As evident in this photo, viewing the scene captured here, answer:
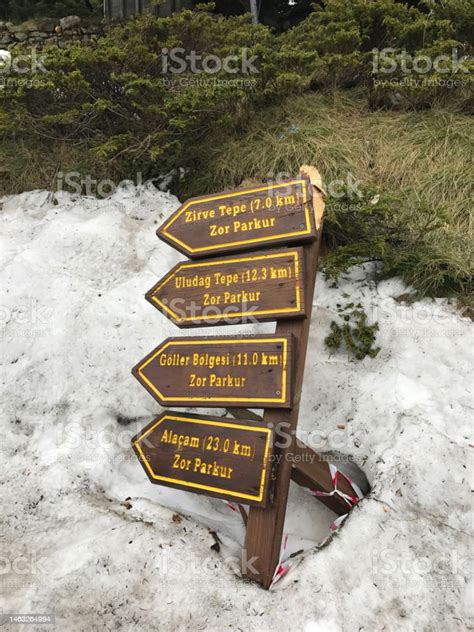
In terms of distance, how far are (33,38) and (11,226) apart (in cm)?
473

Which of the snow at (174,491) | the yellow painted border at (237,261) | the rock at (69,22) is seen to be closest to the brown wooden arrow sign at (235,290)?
the yellow painted border at (237,261)

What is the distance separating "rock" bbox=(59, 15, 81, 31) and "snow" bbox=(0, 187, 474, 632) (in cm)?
519

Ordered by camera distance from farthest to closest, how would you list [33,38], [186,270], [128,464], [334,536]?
[33,38], [128,464], [186,270], [334,536]

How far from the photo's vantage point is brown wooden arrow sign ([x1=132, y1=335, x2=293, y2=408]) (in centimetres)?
231

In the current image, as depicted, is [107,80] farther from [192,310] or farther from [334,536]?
[334,536]

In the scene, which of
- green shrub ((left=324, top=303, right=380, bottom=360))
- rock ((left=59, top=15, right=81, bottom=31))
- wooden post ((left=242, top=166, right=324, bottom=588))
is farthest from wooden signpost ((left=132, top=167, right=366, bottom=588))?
rock ((left=59, top=15, right=81, bottom=31))

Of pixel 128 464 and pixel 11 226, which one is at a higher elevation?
pixel 11 226

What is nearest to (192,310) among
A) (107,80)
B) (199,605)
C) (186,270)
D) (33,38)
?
(186,270)

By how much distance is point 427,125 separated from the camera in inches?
193

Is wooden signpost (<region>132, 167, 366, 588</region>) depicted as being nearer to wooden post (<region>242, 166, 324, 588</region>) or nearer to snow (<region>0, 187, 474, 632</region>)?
wooden post (<region>242, 166, 324, 588</region>)

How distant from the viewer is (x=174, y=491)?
10.1ft

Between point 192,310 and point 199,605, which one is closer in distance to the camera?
point 199,605

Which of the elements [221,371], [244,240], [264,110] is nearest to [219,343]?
[221,371]

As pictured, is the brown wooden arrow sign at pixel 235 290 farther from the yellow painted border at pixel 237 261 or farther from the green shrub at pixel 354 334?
the green shrub at pixel 354 334
